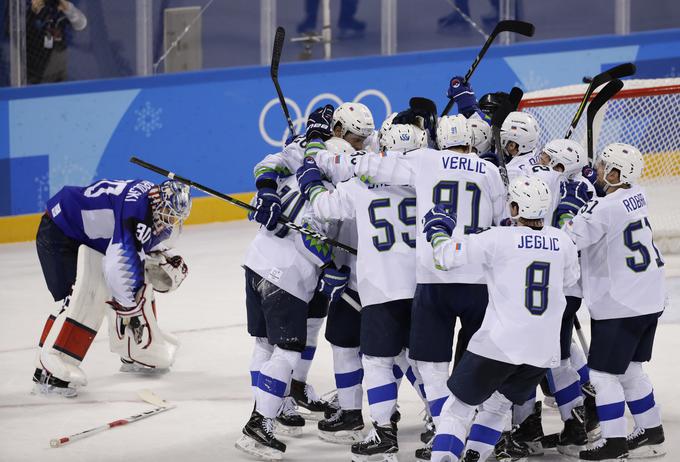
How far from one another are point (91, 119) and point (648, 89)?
417cm

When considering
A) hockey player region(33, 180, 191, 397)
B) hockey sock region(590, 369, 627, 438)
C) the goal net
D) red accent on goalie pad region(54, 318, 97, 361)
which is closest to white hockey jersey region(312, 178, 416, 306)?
hockey sock region(590, 369, 627, 438)

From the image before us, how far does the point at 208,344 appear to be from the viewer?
263 inches

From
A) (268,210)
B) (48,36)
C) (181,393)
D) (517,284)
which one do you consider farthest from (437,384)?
(48,36)

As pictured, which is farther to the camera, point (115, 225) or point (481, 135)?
point (115, 225)

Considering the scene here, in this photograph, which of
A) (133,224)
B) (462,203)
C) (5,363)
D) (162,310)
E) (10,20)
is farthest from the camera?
(10,20)

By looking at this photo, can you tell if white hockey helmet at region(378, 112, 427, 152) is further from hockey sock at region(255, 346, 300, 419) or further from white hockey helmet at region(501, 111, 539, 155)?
hockey sock at region(255, 346, 300, 419)

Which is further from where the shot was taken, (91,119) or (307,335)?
(91,119)

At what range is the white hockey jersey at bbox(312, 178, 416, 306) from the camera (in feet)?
14.9

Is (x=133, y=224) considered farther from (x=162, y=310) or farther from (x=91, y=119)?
(x=91, y=119)

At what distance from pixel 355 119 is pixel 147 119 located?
17.2ft

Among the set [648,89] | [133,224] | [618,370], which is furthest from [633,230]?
[648,89]

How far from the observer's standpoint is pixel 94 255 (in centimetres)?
582

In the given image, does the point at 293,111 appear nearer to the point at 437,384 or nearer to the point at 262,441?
the point at 262,441

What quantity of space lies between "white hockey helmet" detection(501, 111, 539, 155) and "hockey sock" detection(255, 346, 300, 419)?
1256mm
